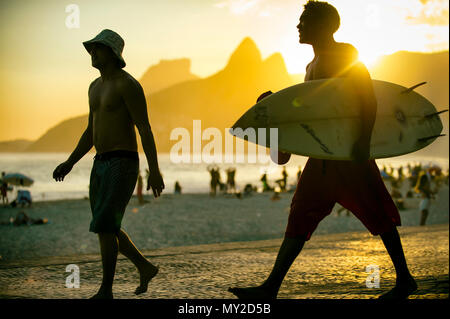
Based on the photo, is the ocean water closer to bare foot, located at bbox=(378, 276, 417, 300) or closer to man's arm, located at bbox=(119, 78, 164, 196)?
bare foot, located at bbox=(378, 276, 417, 300)

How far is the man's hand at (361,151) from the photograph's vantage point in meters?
3.21

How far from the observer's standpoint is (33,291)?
4.17 m

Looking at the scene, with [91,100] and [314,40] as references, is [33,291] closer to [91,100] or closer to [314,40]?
[91,100]

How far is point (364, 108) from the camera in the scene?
127 inches

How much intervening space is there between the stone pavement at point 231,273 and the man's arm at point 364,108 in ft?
4.52

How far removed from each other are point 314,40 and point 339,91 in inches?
15.9

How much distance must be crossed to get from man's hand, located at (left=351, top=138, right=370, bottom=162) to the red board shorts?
2.6 inches

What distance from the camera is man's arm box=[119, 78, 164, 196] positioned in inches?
130

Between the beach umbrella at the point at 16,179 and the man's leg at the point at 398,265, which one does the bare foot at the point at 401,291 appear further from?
the beach umbrella at the point at 16,179

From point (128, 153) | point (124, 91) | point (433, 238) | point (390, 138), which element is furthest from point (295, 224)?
point (433, 238)

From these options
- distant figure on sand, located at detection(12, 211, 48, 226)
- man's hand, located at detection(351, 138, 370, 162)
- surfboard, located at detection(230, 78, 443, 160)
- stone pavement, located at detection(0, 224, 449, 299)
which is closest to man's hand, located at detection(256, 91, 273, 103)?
surfboard, located at detection(230, 78, 443, 160)

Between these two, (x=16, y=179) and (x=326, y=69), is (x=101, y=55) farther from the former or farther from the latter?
(x=16, y=179)

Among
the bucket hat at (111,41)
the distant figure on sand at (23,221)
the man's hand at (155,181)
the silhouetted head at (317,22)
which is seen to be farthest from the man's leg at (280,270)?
the distant figure on sand at (23,221)

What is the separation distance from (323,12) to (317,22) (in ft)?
0.26
